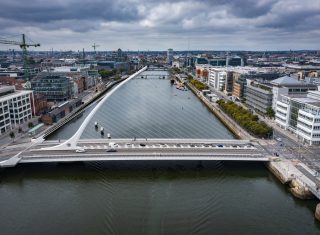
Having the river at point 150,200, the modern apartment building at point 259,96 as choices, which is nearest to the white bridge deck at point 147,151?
the river at point 150,200

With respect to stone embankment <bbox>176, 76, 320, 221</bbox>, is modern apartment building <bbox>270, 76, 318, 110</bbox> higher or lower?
higher

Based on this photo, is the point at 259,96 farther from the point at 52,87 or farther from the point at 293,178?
the point at 52,87

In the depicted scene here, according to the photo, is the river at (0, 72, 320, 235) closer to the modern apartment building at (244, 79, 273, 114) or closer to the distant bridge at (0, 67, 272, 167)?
the distant bridge at (0, 67, 272, 167)

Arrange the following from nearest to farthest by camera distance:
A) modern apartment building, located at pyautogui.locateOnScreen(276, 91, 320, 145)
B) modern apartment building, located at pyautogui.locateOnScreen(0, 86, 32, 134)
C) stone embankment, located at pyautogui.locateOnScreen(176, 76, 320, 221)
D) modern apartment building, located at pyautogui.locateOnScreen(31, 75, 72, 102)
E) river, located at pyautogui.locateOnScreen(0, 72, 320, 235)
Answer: river, located at pyautogui.locateOnScreen(0, 72, 320, 235)
stone embankment, located at pyautogui.locateOnScreen(176, 76, 320, 221)
modern apartment building, located at pyautogui.locateOnScreen(276, 91, 320, 145)
modern apartment building, located at pyautogui.locateOnScreen(0, 86, 32, 134)
modern apartment building, located at pyautogui.locateOnScreen(31, 75, 72, 102)

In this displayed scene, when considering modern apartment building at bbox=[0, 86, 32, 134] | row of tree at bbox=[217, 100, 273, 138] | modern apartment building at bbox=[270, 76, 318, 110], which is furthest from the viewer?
modern apartment building at bbox=[270, 76, 318, 110]

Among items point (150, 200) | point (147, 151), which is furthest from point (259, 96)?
point (150, 200)

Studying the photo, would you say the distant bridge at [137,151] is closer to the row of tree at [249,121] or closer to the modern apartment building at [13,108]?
the row of tree at [249,121]

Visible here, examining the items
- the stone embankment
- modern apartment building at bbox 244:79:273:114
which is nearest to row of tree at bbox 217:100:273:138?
modern apartment building at bbox 244:79:273:114
